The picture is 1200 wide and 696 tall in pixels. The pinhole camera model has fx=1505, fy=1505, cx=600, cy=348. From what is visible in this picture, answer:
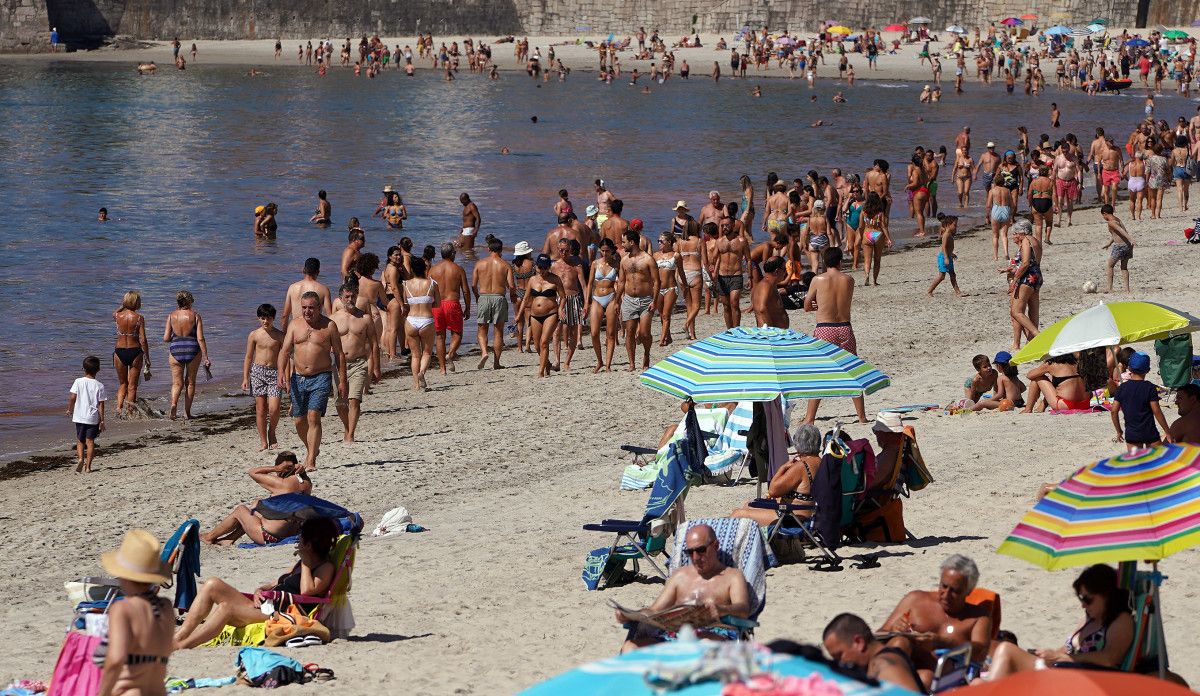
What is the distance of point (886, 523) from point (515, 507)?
2886mm

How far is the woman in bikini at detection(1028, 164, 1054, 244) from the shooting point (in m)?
20.6

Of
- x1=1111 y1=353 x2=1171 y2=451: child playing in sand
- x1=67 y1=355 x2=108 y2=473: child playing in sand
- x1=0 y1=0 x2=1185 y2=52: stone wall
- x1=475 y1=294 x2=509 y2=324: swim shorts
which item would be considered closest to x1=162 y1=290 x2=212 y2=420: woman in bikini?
x1=67 y1=355 x2=108 y2=473: child playing in sand

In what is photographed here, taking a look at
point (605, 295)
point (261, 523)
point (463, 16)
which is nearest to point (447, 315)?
point (605, 295)

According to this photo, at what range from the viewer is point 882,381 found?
9.05m

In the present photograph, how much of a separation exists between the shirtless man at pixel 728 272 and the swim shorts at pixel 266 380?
5996 millimetres

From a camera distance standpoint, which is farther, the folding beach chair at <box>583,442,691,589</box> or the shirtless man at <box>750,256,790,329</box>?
the shirtless man at <box>750,256,790,329</box>

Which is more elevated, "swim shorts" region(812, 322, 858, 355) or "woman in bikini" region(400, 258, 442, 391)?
"swim shorts" region(812, 322, 858, 355)

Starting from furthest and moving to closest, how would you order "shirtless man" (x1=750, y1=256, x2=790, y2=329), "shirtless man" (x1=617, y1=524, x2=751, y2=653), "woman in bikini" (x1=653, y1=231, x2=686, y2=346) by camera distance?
"woman in bikini" (x1=653, y1=231, x2=686, y2=346), "shirtless man" (x1=750, y1=256, x2=790, y2=329), "shirtless man" (x1=617, y1=524, x2=751, y2=653)

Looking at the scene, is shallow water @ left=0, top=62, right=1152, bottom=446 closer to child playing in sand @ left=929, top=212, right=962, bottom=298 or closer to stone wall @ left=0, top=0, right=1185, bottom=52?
stone wall @ left=0, top=0, right=1185, bottom=52

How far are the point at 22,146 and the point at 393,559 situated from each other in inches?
1510

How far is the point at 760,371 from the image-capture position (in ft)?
28.6

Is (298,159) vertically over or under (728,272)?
under

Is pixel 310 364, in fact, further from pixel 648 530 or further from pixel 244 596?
pixel 648 530

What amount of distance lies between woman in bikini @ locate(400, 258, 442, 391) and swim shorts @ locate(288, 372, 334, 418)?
3230 mm
